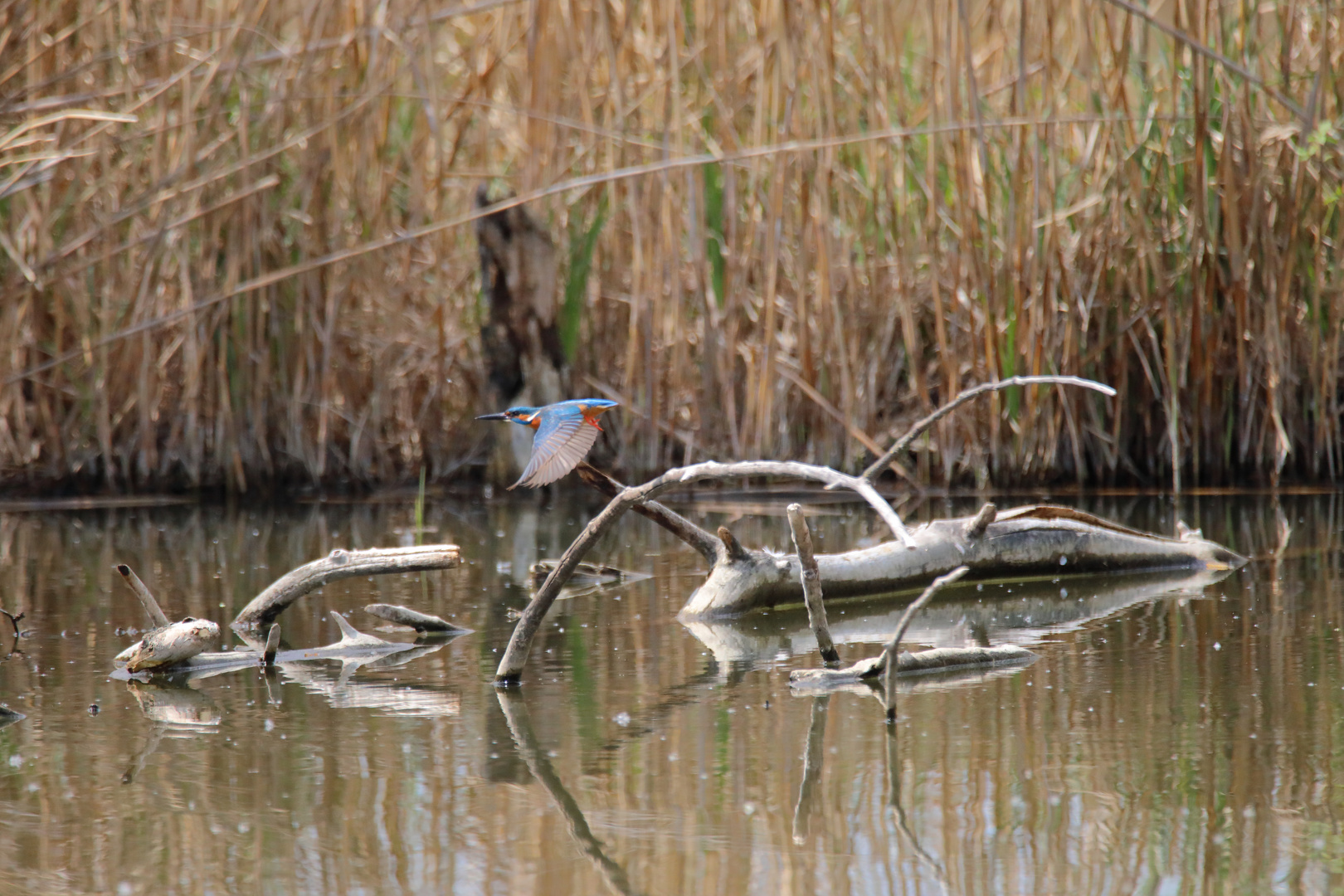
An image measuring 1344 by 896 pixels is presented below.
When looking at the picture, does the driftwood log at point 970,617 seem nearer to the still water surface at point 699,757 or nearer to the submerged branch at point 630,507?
the still water surface at point 699,757

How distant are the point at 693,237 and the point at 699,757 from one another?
3.79 meters

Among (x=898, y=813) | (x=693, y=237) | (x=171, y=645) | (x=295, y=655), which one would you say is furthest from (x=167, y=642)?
(x=693, y=237)

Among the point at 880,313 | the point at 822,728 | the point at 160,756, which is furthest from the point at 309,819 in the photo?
the point at 880,313

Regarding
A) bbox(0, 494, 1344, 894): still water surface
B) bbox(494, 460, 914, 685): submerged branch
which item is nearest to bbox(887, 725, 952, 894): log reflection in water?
bbox(0, 494, 1344, 894): still water surface

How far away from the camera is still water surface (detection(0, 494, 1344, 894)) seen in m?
2.10

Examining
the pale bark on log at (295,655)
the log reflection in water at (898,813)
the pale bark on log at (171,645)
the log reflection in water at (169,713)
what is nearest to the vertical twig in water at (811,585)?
the log reflection in water at (898,813)

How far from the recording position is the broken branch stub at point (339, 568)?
3.35 m

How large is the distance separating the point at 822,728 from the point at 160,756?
116 centimetres

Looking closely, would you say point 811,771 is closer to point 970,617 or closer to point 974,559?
point 970,617

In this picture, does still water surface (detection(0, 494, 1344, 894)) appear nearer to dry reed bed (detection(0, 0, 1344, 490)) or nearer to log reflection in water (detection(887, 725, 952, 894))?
log reflection in water (detection(887, 725, 952, 894))

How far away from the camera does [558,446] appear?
2891mm

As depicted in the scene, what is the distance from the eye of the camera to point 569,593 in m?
4.42

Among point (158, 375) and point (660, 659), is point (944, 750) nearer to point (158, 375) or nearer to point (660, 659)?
point (660, 659)

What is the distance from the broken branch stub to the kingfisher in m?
0.45
